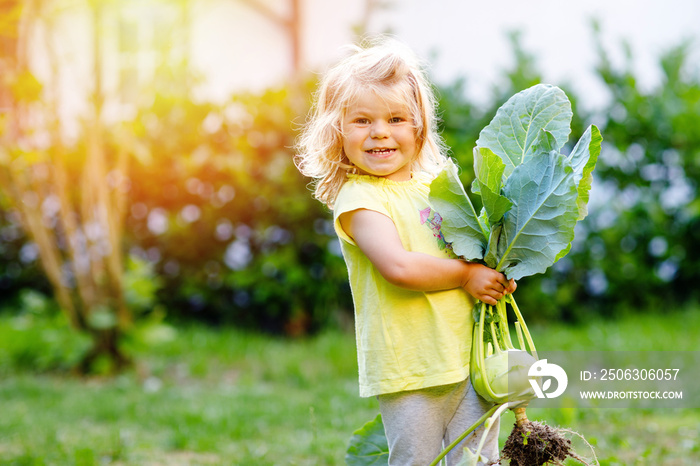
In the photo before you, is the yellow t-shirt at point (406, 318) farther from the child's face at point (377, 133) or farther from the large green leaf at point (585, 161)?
the large green leaf at point (585, 161)

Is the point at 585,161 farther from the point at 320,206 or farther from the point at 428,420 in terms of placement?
the point at 320,206

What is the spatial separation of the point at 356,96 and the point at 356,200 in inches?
11.2

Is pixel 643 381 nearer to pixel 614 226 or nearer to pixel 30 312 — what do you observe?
pixel 614 226

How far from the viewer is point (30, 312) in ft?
18.2

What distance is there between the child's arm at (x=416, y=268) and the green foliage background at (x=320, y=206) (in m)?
3.51

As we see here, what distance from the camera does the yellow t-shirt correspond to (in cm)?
185

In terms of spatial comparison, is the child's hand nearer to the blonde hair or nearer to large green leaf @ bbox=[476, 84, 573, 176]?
large green leaf @ bbox=[476, 84, 573, 176]

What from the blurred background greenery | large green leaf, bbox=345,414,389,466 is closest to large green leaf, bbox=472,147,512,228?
large green leaf, bbox=345,414,389,466

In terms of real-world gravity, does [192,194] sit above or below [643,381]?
above

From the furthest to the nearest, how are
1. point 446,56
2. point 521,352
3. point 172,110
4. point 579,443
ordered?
point 446,56 < point 172,110 < point 579,443 < point 521,352

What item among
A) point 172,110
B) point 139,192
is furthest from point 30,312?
point 172,110

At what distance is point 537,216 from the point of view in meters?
1.73

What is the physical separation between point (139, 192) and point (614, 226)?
4081 millimetres

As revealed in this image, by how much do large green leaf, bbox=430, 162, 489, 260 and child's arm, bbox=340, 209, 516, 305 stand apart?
0.15 feet
